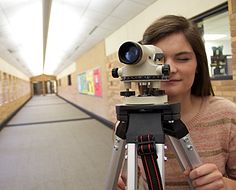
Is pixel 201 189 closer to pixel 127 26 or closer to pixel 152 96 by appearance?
pixel 152 96

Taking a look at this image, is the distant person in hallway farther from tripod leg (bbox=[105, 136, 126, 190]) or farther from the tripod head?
the tripod head

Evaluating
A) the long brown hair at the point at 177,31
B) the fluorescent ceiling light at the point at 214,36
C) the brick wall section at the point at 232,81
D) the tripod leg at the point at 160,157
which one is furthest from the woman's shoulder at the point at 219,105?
the fluorescent ceiling light at the point at 214,36

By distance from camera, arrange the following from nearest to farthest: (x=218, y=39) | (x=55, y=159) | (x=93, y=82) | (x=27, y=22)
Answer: (x=218, y=39) → (x=55, y=159) → (x=27, y=22) → (x=93, y=82)

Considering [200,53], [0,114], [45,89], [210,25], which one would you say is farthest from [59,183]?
[45,89]

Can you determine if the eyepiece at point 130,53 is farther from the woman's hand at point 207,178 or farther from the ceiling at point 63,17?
the ceiling at point 63,17

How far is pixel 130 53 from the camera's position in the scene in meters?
0.62

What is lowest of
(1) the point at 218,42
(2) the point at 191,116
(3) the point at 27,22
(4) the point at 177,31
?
(2) the point at 191,116

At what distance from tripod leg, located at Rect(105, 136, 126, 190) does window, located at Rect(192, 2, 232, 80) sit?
2004 millimetres

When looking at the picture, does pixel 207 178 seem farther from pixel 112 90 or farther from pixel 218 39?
pixel 112 90

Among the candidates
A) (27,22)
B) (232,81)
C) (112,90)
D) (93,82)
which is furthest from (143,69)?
(93,82)

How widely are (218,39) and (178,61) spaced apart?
208 cm

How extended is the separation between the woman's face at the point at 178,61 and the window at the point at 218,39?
183cm

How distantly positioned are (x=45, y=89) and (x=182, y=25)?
3029 cm

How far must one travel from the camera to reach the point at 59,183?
294cm
